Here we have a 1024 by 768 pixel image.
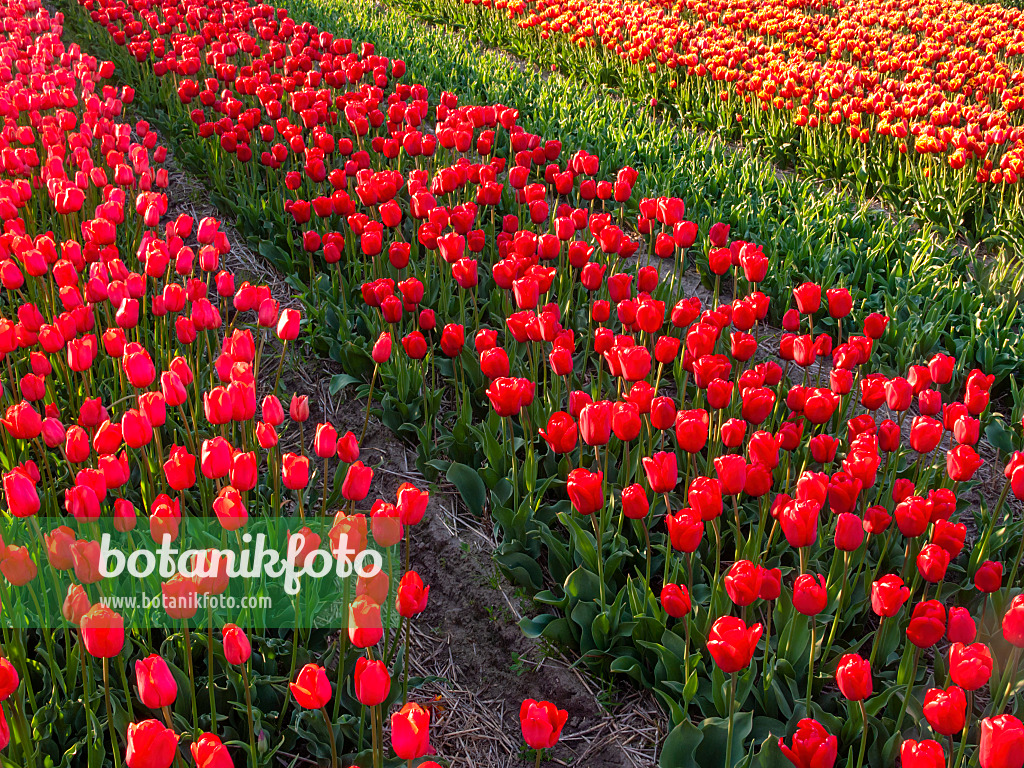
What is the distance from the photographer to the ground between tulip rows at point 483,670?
2223 mm

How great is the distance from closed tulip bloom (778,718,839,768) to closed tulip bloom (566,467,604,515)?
700mm

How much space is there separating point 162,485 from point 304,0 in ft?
31.5

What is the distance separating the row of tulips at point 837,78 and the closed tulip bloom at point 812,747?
4.23 m

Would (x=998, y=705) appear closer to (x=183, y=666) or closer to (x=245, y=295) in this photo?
(x=183, y=666)

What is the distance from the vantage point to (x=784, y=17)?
9.25 metres

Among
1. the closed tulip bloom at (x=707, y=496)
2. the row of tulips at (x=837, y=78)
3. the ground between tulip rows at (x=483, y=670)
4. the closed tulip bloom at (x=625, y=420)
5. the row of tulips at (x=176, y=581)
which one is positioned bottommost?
the ground between tulip rows at (x=483, y=670)

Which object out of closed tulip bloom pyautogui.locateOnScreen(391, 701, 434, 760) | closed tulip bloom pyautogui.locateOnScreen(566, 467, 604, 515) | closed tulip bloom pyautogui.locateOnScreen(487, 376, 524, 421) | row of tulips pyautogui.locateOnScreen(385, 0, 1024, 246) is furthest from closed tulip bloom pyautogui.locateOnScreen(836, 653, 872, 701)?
row of tulips pyautogui.locateOnScreen(385, 0, 1024, 246)

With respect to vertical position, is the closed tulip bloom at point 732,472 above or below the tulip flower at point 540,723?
above

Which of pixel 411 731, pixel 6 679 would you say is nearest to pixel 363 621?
pixel 411 731

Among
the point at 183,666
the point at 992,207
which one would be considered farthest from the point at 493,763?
the point at 992,207

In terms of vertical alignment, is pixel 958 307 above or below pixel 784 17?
below

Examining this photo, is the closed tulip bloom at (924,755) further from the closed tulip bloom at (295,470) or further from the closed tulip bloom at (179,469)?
the closed tulip bloom at (179,469)

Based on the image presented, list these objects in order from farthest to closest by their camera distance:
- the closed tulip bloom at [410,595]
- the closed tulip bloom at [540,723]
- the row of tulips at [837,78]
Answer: the row of tulips at [837,78] → the closed tulip bloom at [410,595] → the closed tulip bloom at [540,723]

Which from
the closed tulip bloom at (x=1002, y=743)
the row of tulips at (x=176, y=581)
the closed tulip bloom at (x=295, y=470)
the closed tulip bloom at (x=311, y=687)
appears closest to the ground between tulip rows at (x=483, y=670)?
the row of tulips at (x=176, y=581)
